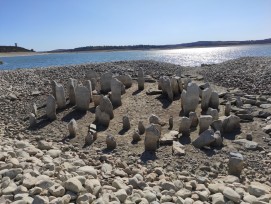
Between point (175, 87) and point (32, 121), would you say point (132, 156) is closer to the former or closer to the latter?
point (32, 121)

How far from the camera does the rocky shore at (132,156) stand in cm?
554

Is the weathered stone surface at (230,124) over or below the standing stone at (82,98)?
below

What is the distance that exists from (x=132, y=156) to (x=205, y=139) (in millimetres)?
1780

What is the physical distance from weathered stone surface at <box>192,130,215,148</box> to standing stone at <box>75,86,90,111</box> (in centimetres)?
435

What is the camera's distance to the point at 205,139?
26.7 ft

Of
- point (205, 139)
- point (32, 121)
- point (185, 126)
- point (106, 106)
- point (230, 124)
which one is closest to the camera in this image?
point (205, 139)

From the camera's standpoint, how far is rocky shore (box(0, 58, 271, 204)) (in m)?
5.54

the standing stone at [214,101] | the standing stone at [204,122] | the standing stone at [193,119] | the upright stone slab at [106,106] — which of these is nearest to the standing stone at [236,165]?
the standing stone at [204,122]

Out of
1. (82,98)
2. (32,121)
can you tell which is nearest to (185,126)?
(82,98)

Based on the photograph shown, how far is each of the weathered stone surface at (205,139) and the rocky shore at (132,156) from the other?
10 centimetres

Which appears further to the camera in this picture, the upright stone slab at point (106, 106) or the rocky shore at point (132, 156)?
the upright stone slab at point (106, 106)

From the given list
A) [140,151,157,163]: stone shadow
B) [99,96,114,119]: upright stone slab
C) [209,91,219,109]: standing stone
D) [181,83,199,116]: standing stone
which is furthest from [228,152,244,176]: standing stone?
[99,96,114,119]: upright stone slab

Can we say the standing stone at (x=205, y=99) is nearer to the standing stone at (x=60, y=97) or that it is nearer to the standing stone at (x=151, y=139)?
the standing stone at (x=151, y=139)

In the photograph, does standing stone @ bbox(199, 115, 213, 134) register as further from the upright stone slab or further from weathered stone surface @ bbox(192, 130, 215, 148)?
the upright stone slab
